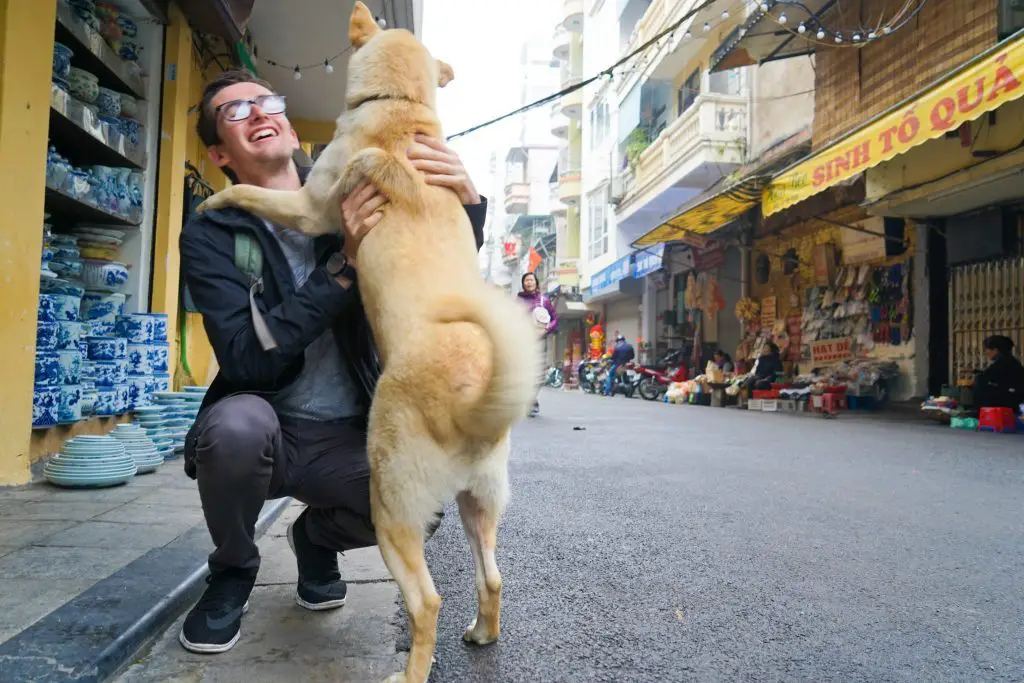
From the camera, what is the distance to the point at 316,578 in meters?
2.25

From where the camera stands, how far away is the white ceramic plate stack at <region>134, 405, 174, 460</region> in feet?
15.4

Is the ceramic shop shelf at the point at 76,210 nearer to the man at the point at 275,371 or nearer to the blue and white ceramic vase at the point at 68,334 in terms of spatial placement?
the blue and white ceramic vase at the point at 68,334

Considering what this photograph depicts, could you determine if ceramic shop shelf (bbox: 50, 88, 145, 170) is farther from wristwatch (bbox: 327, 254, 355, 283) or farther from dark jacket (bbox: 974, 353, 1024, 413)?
dark jacket (bbox: 974, 353, 1024, 413)

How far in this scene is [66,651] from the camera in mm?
1673

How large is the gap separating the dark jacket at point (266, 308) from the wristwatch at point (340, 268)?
20 millimetres

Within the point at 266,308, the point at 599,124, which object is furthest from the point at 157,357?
the point at 599,124

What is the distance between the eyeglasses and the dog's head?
1.07ft

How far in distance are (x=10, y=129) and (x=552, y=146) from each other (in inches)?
2006

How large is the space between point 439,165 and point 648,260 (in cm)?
1763

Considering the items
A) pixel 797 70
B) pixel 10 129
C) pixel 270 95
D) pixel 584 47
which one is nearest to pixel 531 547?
pixel 270 95

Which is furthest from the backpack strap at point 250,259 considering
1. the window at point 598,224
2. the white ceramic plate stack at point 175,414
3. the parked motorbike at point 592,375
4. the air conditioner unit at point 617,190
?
the window at point 598,224

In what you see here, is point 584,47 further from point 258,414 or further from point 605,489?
point 258,414

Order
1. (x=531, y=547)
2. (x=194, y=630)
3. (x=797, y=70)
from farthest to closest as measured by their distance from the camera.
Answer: (x=797, y=70) < (x=531, y=547) < (x=194, y=630)

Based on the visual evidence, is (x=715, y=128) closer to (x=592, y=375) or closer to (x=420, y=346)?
(x=592, y=375)
